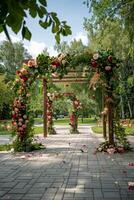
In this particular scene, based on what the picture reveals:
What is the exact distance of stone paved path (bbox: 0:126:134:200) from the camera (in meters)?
5.23

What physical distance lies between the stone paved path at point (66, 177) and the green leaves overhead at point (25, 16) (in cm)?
320

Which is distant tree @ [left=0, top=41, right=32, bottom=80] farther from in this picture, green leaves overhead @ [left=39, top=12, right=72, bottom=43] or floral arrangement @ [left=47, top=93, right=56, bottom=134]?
green leaves overhead @ [left=39, top=12, right=72, bottom=43]

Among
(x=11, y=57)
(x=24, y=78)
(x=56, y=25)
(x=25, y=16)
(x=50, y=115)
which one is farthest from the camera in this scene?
(x=11, y=57)

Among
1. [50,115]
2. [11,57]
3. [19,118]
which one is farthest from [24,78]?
[11,57]

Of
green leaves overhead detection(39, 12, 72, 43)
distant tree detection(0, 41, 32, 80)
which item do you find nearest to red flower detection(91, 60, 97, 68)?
green leaves overhead detection(39, 12, 72, 43)

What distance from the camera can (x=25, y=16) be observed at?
203cm

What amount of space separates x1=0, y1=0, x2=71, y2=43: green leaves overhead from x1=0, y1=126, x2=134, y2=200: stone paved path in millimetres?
3201

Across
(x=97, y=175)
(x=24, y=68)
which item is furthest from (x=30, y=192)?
(x=24, y=68)

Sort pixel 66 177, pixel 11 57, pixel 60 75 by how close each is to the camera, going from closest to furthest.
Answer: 1. pixel 66 177
2. pixel 60 75
3. pixel 11 57

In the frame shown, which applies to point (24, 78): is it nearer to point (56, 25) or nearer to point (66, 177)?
point (66, 177)

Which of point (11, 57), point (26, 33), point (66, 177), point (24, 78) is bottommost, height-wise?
point (66, 177)

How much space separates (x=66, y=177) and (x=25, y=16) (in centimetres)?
491

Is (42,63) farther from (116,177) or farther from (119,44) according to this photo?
(119,44)

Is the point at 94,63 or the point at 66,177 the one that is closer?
the point at 66,177
